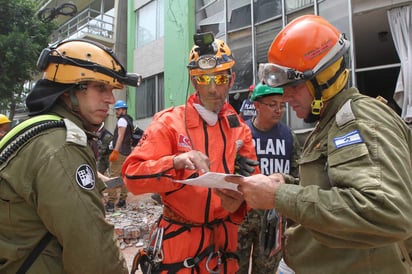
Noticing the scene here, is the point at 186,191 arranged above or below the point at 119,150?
below

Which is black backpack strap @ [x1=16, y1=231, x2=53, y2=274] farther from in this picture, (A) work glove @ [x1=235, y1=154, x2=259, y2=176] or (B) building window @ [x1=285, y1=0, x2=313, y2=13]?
(B) building window @ [x1=285, y1=0, x2=313, y2=13]

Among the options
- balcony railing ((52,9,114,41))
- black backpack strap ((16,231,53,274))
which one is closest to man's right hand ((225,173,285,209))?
black backpack strap ((16,231,53,274))

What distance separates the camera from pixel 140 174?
2.11 metres

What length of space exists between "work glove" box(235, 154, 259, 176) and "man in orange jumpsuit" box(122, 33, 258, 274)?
5cm

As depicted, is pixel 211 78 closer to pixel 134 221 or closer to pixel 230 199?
pixel 230 199

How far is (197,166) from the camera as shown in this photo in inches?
79.2

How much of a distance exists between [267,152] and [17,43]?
39.9 ft

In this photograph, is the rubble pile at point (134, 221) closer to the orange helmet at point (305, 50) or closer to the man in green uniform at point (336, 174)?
the man in green uniform at point (336, 174)

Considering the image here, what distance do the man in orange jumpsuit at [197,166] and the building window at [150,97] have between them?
1122cm

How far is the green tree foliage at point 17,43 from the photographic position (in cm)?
1248

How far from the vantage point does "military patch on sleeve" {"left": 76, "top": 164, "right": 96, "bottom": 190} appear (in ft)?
5.24

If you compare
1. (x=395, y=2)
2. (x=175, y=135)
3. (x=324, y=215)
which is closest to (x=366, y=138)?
(x=324, y=215)

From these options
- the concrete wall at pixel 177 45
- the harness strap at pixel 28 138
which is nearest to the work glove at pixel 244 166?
the harness strap at pixel 28 138

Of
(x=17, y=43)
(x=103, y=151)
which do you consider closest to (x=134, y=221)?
(x=103, y=151)
